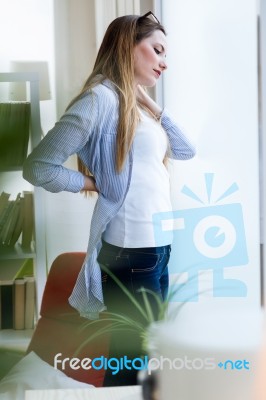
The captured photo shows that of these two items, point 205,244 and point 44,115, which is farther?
point 205,244

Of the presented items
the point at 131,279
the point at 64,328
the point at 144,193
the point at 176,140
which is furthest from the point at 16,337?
the point at 176,140

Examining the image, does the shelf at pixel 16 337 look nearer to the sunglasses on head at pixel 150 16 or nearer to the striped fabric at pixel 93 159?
Answer: the striped fabric at pixel 93 159

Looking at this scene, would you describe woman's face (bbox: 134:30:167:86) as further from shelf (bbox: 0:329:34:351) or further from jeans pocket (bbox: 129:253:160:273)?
shelf (bbox: 0:329:34:351)

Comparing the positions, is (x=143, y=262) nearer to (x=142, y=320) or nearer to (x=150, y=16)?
(x=142, y=320)

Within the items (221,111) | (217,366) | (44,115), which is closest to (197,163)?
(221,111)

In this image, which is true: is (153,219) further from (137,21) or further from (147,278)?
(137,21)

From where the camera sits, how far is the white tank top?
1.48 metres

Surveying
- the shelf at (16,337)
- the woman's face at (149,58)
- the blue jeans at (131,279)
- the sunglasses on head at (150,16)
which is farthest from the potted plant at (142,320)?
the sunglasses on head at (150,16)

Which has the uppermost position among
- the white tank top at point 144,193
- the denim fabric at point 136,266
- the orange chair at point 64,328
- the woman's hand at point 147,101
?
the woman's hand at point 147,101

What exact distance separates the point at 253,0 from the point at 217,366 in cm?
100

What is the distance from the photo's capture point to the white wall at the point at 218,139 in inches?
59.7

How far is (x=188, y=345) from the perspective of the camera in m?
0.79

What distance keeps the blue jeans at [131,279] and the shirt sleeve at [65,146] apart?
0.61ft

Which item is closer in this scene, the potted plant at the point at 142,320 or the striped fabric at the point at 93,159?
the striped fabric at the point at 93,159
